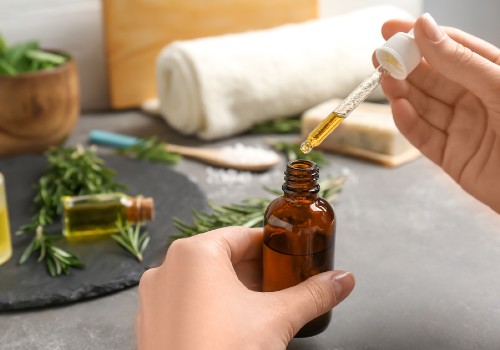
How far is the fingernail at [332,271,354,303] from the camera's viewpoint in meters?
0.69

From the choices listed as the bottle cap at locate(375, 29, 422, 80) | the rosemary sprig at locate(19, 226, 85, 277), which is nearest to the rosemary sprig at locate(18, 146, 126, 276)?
the rosemary sprig at locate(19, 226, 85, 277)

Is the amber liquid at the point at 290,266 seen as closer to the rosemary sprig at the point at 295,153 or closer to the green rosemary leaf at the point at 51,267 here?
the green rosemary leaf at the point at 51,267

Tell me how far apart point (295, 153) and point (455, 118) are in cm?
41

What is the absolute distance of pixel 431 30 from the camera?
0.70 meters

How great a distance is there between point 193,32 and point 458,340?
1.00 m

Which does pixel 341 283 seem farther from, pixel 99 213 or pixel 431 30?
pixel 99 213

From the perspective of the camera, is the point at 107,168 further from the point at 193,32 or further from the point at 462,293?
the point at 462,293

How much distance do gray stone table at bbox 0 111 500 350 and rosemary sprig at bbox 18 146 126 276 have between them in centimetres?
10

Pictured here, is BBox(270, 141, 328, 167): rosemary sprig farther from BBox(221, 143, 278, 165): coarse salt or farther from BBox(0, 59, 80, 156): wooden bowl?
BBox(0, 59, 80, 156): wooden bowl

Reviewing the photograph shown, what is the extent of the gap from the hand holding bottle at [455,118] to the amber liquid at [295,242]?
215 mm

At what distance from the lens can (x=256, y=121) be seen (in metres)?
1.41

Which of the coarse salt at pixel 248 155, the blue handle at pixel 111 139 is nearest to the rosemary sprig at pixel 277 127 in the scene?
the coarse salt at pixel 248 155

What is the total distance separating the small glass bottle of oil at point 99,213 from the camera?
96cm

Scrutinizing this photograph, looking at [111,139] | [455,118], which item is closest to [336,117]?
[455,118]
